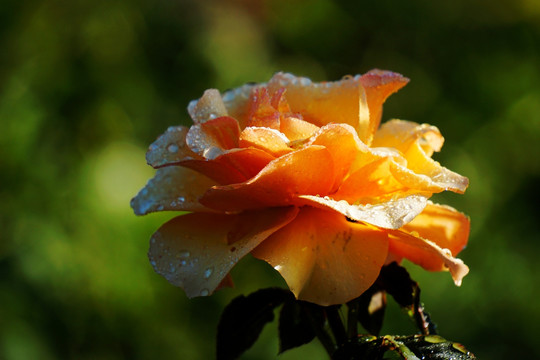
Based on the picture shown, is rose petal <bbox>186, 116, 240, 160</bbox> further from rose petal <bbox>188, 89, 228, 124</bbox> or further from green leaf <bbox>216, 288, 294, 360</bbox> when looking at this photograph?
green leaf <bbox>216, 288, 294, 360</bbox>

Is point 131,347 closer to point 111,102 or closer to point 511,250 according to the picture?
point 111,102

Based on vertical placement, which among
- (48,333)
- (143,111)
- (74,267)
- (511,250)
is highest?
(143,111)

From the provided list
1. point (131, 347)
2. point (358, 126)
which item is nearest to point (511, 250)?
point (131, 347)

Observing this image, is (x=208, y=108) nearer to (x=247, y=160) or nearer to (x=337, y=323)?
(x=247, y=160)

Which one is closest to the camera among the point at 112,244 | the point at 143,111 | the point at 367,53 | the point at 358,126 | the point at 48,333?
the point at 358,126

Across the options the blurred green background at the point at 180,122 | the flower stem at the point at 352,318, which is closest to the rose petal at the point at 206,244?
the flower stem at the point at 352,318

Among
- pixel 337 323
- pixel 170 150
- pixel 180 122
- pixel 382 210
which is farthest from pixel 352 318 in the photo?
pixel 180 122

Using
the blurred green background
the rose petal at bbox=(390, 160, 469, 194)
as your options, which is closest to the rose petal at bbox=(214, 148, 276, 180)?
the rose petal at bbox=(390, 160, 469, 194)
